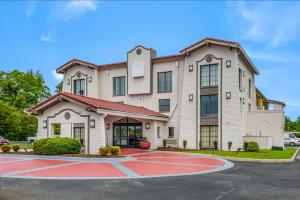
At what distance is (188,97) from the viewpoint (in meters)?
29.5

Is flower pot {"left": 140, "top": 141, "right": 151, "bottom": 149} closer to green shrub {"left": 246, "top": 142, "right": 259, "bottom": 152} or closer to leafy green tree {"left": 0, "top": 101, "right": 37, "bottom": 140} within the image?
green shrub {"left": 246, "top": 142, "right": 259, "bottom": 152}

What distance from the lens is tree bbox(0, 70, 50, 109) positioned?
168 ft

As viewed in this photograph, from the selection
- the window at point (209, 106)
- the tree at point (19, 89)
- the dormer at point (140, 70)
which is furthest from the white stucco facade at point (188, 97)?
the tree at point (19, 89)

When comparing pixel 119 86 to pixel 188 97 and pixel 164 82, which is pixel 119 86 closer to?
pixel 164 82

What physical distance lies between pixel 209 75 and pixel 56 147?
48.5 feet

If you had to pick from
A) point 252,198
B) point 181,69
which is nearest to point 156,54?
point 181,69

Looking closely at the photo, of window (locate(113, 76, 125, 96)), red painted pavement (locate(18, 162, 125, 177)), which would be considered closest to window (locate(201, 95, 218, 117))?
window (locate(113, 76, 125, 96))

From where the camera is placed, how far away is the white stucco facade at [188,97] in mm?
27562

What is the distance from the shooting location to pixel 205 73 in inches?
1147

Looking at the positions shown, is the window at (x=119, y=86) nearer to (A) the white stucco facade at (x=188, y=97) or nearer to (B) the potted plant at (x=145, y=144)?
(A) the white stucco facade at (x=188, y=97)

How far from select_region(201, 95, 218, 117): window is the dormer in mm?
5488

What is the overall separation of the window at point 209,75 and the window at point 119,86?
8.60 m

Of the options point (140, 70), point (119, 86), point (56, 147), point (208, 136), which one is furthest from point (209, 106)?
point (56, 147)

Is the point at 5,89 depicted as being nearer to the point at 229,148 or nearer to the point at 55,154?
the point at 55,154
